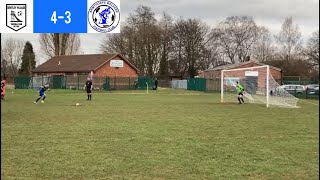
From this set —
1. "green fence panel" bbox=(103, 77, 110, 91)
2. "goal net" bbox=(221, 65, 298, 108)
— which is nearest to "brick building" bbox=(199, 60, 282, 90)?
"goal net" bbox=(221, 65, 298, 108)

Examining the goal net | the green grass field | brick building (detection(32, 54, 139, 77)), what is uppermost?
brick building (detection(32, 54, 139, 77))

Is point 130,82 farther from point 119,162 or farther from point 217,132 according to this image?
point 119,162

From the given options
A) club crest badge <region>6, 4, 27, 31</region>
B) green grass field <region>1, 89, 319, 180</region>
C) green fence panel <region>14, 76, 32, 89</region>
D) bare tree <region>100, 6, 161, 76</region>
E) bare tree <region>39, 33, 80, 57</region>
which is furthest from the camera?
green fence panel <region>14, 76, 32, 89</region>

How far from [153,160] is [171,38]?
205 ft

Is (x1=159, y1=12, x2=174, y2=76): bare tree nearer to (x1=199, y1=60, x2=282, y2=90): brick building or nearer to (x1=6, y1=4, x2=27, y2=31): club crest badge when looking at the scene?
(x1=199, y1=60, x2=282, y2=90): brick building

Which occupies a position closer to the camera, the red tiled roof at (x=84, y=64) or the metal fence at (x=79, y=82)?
the metal fence at (x=79, y=82)

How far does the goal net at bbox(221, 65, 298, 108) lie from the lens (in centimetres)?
3058

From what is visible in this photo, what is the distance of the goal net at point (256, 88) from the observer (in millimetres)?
30578

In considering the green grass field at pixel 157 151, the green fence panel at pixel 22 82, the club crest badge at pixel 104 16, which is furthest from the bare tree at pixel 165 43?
the club crest badge at pixel 104 16

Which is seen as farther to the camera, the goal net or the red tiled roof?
the red tiled roof

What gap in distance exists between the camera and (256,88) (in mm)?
35062

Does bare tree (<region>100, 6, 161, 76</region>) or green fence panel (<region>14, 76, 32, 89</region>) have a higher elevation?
bare tree (<region>100, 6, 161, 76</region>)

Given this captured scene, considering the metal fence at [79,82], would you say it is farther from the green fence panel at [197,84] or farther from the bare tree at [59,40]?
the bare tree at [59,40]

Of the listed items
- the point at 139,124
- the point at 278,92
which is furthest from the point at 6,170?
the point at 278,92
